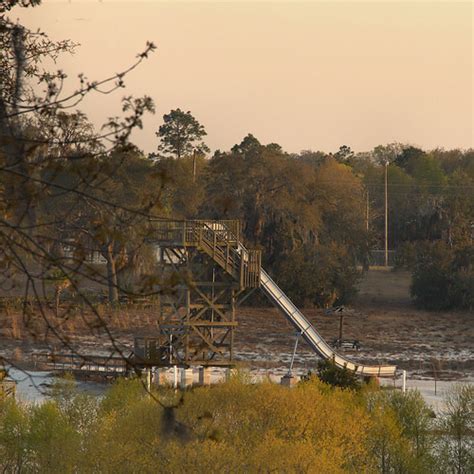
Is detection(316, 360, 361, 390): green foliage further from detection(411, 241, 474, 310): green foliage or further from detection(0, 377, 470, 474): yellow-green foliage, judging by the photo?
detection(411, 241, 474, 310): green foliage

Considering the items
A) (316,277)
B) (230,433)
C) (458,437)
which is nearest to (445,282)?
(316,277)

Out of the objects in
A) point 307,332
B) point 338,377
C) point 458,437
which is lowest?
point 458,437

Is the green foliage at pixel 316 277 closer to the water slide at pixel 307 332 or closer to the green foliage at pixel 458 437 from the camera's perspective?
the water slide at pixel 307 332

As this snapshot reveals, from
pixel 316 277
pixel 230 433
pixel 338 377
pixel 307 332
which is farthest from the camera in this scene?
pixel 316 277

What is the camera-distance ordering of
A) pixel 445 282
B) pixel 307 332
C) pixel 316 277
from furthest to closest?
pixel 445 282
pixel 316 277
pixel 307 332

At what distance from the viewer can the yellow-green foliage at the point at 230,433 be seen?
3011 cm

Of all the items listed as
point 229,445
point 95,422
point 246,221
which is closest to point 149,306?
point 246,221

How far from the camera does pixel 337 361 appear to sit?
49.2 m

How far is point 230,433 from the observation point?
33125 mm

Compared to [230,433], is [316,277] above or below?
above

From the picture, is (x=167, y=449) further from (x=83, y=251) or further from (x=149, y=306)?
(x=149, y=306)

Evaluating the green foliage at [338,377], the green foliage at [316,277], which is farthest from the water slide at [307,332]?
the green foliage at [316,277]

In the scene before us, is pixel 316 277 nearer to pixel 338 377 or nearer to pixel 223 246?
pixel 223 246

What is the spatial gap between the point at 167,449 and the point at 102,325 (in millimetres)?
21628
